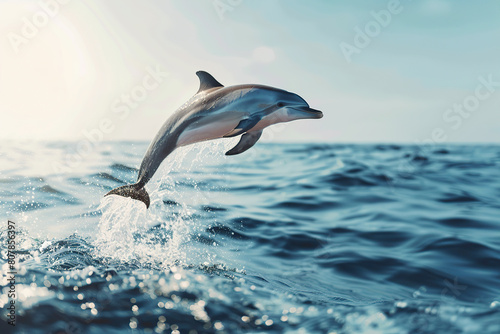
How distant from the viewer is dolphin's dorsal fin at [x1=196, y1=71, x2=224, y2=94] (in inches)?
202

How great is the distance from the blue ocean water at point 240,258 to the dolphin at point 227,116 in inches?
31.5

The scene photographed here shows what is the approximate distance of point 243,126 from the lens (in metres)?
4.34

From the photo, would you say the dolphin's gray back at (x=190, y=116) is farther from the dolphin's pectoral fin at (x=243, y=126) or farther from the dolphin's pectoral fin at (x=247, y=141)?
the dolphin's pectoral fin at (x=247, y=141)

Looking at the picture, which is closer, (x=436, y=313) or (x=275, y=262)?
(x=436, y=313)

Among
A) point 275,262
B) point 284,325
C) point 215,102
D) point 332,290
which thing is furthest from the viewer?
point 275,262

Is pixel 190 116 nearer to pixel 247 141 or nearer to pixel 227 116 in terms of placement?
pixel 227 116

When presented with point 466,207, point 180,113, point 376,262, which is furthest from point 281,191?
point 180,113

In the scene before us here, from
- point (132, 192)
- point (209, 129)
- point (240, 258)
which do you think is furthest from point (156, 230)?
point (209, 129)

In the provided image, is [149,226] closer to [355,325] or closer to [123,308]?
[123,308]

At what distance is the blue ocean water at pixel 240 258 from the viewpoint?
14.3ft

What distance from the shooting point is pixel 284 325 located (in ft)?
14.3

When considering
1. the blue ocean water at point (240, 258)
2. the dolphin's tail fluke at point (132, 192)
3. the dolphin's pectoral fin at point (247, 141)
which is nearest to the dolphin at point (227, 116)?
the dolphin's pectoral fin at point (247, 141)

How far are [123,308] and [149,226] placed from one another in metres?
3.79

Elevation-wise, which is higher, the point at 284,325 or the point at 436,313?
the point at 436,313
